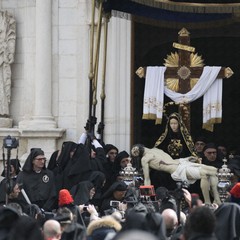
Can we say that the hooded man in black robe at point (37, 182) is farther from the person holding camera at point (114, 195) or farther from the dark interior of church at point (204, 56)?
the dark interior of church at point (204, 56)

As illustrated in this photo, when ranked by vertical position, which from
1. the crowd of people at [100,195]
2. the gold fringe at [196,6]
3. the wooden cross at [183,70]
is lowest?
the crowd of people at [100,195]

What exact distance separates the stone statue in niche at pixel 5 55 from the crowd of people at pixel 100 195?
1771 mm

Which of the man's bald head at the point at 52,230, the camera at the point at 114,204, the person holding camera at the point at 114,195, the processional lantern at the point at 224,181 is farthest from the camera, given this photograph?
the processional lantern at the point at 224,181

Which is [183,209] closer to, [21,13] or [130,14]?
[130,14]

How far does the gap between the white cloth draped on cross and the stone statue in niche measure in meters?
2.49

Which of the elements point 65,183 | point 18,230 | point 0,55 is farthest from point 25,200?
point 18,230

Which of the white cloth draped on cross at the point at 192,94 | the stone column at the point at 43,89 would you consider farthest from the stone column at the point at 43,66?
the white cloth draped on cross at the point at 192,94

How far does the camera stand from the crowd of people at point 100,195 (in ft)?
34.2

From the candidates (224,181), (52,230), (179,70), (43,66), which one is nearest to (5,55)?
(43,66)

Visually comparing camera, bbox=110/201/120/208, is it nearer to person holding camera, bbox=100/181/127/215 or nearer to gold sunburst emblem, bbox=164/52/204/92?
person holding camera, bbox=100/181/127/215

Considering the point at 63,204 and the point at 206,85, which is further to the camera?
the point at 206,85

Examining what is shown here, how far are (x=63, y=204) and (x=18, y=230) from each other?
5.12 m

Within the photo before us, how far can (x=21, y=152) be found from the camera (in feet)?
63.0

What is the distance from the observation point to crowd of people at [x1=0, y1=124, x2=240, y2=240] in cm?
1043
